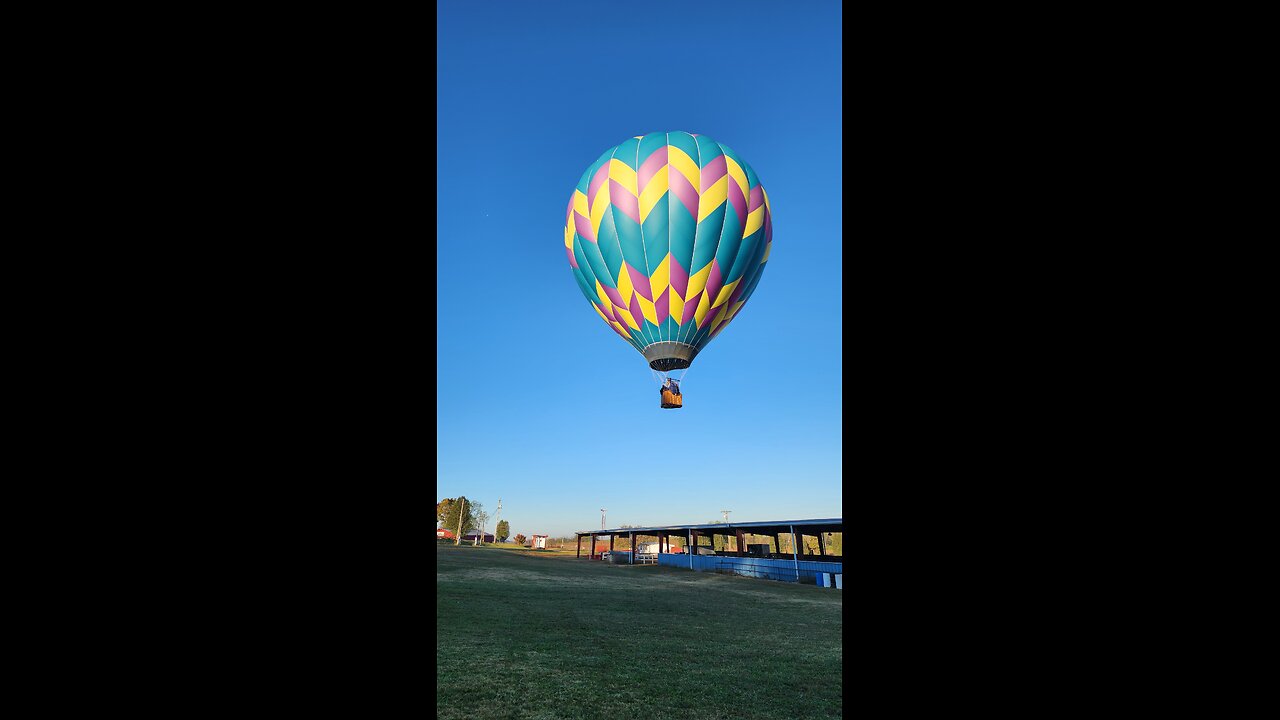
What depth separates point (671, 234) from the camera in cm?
1374

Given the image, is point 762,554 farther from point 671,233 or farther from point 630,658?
point 630,658

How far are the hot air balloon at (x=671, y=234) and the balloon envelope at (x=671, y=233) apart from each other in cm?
2

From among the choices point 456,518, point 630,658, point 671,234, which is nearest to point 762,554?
point 671,234

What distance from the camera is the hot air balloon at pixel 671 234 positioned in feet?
45.1

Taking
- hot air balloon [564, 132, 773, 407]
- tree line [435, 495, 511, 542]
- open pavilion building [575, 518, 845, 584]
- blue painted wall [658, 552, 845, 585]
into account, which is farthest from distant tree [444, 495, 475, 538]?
hot air balloon [564, 132, 773, 407]

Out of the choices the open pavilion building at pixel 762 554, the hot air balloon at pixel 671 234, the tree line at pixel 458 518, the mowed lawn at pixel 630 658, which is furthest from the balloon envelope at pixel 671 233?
the tree line at pixel 458 518

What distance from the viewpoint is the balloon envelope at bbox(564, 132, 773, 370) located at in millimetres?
13750

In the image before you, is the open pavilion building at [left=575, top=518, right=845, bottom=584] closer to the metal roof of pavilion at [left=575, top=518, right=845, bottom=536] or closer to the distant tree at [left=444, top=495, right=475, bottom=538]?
the metal roof of pavilion at [left=575, top=518, right=845, bottom=536]

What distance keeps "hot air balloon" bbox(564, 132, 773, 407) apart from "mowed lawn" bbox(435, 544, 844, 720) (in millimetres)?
6232

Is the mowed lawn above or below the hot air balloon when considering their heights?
below
